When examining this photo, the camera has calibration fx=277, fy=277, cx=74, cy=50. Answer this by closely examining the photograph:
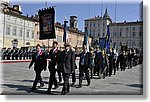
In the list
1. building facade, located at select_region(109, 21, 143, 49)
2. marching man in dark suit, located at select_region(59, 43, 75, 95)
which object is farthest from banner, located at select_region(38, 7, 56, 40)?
building facade, located at select_region(109, 21, 143, 49)

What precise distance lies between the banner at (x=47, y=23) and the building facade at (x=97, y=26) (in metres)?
0.93

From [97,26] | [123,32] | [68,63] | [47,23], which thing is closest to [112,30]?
[123,32]

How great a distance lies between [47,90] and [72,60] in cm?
89

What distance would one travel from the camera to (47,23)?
593 centimetres

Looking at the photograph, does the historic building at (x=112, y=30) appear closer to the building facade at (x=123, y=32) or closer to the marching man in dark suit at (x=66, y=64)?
the building facade at (x=123, y=32)

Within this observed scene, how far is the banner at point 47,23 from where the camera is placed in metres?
5.86

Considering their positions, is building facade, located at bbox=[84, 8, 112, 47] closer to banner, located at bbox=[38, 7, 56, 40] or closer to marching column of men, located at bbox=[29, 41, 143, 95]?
marching column of men, located at bbox=[29, 41, 143, 95]

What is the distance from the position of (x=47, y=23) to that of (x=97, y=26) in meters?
1.64

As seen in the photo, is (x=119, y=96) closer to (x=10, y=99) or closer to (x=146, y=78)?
(x=146, y=78)

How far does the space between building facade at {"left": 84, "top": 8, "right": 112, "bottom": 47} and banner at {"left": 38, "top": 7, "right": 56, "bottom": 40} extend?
93 cm

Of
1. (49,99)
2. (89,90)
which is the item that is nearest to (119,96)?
(89,90)

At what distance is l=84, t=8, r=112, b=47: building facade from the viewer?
660 cm

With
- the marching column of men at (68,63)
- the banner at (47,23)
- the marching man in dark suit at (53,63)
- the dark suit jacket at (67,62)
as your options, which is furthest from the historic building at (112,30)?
the dark suit jacket at (67,62)

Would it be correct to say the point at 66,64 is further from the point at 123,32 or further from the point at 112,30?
the point at 123,32
